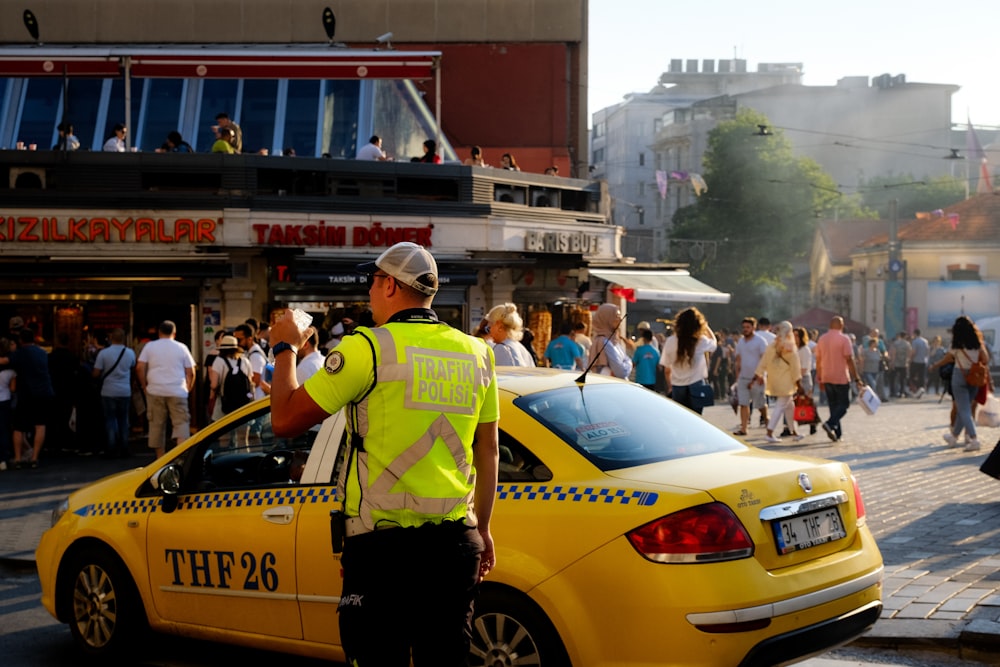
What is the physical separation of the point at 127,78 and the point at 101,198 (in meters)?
2.42

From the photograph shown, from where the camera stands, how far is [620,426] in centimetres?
577

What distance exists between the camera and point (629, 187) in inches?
4358

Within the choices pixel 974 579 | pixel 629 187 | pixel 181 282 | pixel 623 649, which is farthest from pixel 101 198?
pixel 629 187

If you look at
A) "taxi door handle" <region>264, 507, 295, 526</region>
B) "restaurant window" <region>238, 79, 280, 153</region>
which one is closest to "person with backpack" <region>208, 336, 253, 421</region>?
"taxi door handle" <region>264, 507, 295, 526</region>

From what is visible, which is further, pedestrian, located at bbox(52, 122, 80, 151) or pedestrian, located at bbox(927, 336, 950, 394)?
pedestrian, located at bbox(927, 336, 950, 394)

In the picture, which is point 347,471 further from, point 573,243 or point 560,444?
point 573,243

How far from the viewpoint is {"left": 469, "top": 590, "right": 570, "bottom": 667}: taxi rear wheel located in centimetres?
505

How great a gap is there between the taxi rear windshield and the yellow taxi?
1cm

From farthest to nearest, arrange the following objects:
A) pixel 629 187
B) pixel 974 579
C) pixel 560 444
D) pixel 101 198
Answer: pixel 629 187 < pixel 101 198 < pixel 974 579 < pixel 560 444

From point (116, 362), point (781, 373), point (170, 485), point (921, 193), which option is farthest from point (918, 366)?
point (921, 193)

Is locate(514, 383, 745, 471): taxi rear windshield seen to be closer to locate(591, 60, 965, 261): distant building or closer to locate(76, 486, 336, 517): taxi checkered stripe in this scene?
locate(76, 486, 336, 517): taxi checkered stripe

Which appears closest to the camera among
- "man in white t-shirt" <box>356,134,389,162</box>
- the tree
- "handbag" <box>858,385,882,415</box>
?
"handbag" <box>858,385,882,415</box>

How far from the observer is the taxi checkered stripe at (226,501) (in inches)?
228

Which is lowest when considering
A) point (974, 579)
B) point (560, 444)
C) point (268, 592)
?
point (974, 579)
